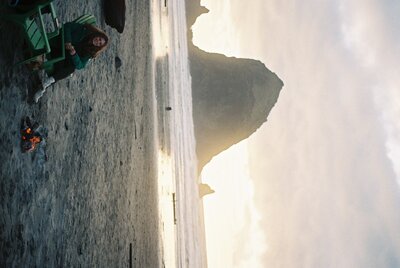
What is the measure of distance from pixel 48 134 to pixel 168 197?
27.0ft

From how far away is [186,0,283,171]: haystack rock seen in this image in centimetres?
2709

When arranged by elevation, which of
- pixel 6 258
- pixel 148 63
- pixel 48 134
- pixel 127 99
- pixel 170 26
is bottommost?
pixel 6 258

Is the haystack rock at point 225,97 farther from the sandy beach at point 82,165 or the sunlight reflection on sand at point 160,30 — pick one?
the sandy beach at point 82,165

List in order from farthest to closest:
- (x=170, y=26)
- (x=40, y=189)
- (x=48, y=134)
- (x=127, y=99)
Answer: (x=170, y=26) < (x=127, y=99) < (x=48, y=134) < (x=40, y=189)

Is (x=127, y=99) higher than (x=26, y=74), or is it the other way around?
(x=127, y=99)

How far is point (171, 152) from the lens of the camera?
510 inches

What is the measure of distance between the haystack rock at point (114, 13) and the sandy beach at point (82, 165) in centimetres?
18

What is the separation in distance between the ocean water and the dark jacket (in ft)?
23.3

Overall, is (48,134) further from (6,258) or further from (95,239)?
(95,239)

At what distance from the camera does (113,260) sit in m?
6.51

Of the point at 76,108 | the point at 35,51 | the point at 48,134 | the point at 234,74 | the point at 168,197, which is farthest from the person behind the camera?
the point at 234,74

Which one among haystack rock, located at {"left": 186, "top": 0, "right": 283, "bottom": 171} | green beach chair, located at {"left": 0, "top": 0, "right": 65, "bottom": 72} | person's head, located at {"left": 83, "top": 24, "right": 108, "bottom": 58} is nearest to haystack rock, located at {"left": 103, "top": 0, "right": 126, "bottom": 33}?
person's head, located at {"left": 83, "top": 24, "right": 108, "bottom": 58}

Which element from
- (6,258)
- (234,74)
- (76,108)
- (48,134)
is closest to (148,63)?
(76,108)

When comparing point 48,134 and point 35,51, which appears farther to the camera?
point 48,134
